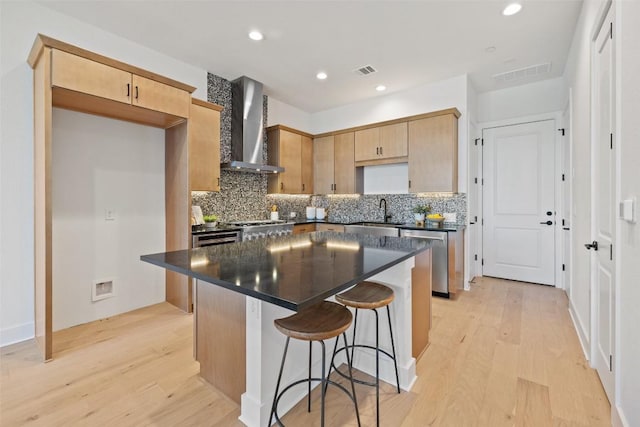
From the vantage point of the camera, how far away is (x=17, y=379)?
193 cm

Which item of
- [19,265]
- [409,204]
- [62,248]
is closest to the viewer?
[19,265]

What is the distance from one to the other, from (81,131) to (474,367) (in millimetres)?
3979

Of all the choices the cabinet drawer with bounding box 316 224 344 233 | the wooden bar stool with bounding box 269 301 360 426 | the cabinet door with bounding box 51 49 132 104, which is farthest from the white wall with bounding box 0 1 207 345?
the cabinet drawer with bounding box 316 224 344 233

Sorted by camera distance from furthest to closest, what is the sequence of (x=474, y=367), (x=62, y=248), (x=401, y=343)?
(x=62, y=248) → (x=474, y=367) → (x=401, y=343)

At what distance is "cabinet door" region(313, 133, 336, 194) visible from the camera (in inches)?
196

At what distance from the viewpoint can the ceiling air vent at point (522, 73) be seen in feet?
11.8

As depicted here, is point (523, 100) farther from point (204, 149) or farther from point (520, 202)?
point (204, 149)

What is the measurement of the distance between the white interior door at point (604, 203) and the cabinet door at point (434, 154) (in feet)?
5.78

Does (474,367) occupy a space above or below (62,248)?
below

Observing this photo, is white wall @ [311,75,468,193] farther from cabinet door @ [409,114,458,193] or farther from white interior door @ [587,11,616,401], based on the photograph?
white interior door @ [587,11,616,401]

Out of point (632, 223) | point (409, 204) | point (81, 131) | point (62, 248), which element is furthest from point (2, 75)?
point (409, 204)

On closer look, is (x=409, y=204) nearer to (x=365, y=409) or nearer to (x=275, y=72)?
(x=275, y=72)

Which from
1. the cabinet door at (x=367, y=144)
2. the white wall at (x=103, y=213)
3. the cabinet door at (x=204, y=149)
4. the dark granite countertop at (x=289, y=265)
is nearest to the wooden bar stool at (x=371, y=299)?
the dark granite countertop at (x=289, y=265)

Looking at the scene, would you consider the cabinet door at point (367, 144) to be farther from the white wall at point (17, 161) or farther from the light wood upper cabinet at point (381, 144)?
the white wall at point (17, 161)
